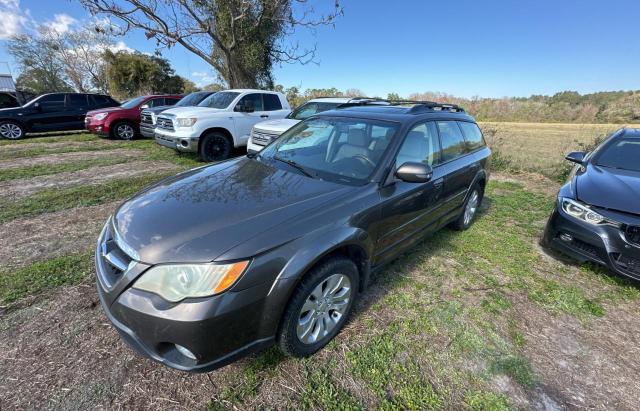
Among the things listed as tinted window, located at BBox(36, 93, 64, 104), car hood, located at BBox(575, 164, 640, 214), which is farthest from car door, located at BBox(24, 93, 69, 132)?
car hood, located at BBox(575, 164, 640, 214)

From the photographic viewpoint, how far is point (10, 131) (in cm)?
991

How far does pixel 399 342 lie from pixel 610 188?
286 cm

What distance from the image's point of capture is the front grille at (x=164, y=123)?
23.5ft

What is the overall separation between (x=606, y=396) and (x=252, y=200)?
8.73ft

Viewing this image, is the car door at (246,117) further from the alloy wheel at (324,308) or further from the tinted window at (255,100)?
the alloy wheel at (324,308)

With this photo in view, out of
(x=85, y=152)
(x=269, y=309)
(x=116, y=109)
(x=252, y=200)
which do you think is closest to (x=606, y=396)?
(x=269, y=309)

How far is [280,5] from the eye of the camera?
47.1 feet

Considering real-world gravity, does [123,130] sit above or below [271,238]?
above

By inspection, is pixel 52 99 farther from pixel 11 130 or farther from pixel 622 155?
pixel 622 155

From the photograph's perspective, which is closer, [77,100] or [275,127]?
[275,127]

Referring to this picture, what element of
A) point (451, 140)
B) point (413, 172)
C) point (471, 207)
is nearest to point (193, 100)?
point (451, 140)

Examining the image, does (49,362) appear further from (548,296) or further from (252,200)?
(548,296)

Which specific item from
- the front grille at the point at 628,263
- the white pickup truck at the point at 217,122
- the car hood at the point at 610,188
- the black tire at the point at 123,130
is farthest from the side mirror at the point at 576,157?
the black tire at the point at 123,130

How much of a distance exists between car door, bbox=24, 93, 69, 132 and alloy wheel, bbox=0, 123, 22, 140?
0.34m
